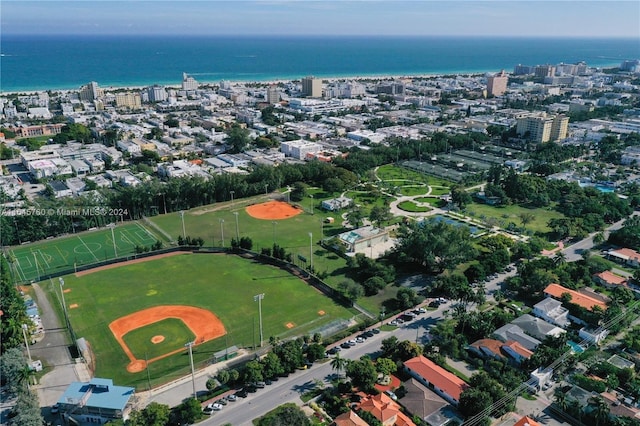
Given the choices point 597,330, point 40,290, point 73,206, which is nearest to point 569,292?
point 597,330

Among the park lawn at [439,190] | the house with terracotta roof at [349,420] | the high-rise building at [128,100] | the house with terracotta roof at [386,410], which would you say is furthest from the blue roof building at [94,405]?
the high-rise building at [128,100]

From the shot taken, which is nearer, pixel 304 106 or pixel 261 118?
pixel 261 118

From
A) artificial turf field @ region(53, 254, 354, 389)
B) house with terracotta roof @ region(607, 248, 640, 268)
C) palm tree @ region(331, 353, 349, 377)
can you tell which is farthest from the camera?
house with terracotta roof @ region(607, 248, 640, 268)

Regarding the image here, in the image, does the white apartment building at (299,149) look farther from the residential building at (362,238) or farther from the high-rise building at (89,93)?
the high-rise building at (89,93)

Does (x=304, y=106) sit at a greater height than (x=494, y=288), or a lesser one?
greater

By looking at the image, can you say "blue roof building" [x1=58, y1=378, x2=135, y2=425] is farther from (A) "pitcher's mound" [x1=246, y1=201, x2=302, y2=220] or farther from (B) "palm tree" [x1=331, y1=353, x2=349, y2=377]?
(A) "pitcher's mound" [x1=246, y1=201, x2=302, y2=220]

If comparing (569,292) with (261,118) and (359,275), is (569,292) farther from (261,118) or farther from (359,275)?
(261,118)

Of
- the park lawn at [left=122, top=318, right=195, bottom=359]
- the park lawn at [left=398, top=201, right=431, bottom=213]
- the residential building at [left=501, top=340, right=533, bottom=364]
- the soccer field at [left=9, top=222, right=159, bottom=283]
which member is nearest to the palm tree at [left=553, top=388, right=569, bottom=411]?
the residential building at [left=501, top=340, right=533, bottom=364]
